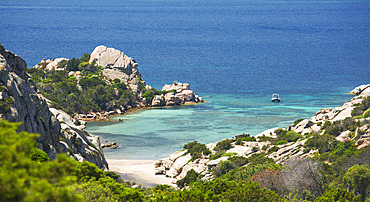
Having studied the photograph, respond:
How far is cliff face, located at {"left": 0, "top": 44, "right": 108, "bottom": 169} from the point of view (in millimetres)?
28872

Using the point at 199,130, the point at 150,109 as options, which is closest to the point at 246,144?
the point at 199,130

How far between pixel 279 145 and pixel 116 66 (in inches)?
3015

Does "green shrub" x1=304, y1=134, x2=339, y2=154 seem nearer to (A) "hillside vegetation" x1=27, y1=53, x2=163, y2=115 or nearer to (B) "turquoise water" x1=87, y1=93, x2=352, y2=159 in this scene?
(B) "turquoise water" x1=87, y1=93, x2=352, y2=159

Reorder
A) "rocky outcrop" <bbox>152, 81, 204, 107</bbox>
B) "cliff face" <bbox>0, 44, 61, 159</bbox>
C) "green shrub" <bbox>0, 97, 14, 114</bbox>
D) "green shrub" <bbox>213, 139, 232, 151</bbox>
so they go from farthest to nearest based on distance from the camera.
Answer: "rocky outcrop" <bbox>152, 81, 204, 107</bbox>, "green shrub" <bbox>213, 139, 232, 151</bbox>, "cliff face" <bbox>0, 44, 61, 159</bbox>, "green shrub" <bbox>0, 97, 14, 114</bbox>

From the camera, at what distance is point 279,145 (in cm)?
4838

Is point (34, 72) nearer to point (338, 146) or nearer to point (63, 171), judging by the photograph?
point (338, 146)

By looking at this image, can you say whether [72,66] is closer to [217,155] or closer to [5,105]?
[217,155]

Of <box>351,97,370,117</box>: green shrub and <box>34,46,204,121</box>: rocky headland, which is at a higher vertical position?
<box>34,46,204,121</box>: rocky headland

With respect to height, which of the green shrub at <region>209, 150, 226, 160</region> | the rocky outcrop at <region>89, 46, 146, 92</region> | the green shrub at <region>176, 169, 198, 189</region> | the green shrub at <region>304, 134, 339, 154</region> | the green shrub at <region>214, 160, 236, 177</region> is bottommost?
the green shrub at <region>176, 169, 198, 189</region>

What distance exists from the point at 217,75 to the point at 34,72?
275 feet

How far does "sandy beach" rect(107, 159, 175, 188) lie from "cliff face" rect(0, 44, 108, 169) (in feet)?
23.0

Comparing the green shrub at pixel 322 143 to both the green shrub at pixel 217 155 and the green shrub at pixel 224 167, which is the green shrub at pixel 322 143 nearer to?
the green shrub at pixel 224 167

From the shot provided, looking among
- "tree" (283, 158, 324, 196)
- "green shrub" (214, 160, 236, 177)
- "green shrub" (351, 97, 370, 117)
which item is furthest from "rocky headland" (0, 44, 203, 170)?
"green shrub" (351, 97, 370, 117)

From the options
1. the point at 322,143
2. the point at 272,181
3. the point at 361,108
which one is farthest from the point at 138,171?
the point at 361,108
